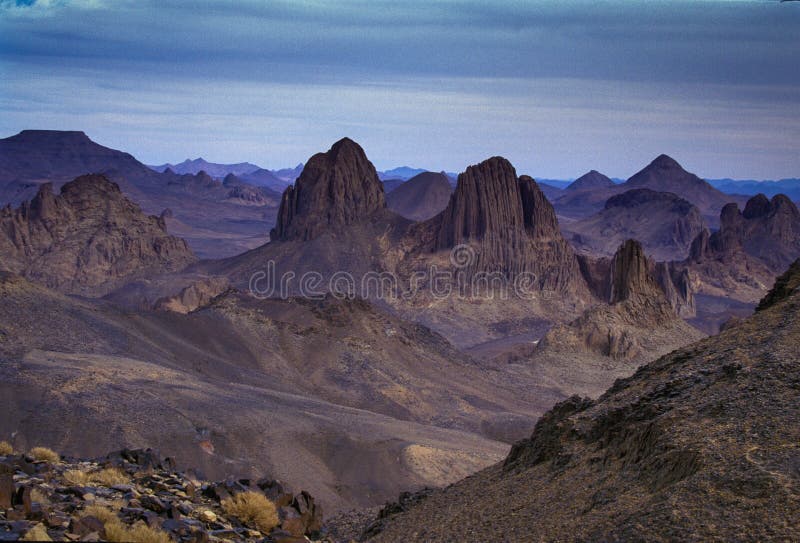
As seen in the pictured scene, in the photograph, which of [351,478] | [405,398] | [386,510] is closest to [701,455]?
[386,510]

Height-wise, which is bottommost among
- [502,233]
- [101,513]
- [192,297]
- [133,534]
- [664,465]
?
[192,297]

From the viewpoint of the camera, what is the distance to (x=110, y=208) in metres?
135

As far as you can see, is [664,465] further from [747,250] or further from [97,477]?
[747,250]

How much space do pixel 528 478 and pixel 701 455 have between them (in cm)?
539

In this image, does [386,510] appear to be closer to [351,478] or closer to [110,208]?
[351,478]

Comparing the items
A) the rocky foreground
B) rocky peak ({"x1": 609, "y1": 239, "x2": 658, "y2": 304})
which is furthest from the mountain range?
the rocky foreground

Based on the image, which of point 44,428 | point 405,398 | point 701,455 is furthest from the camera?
point 405,398

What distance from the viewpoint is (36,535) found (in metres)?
12.1

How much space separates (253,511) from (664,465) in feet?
24.5

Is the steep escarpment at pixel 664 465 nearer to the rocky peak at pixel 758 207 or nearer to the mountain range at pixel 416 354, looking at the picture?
the mountain range at pixel 416 354

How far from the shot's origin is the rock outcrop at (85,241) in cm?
12081

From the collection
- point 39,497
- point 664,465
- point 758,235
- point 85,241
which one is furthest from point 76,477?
point 758,235

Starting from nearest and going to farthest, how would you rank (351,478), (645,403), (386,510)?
1. (645,403)
2. (386,510)
3. (351,478)

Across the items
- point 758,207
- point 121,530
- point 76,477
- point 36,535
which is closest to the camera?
point 36,535
